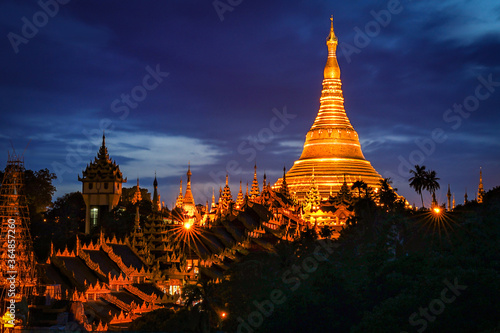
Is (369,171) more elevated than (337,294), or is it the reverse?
(369,171)

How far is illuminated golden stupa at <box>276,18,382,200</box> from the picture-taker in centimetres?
10994

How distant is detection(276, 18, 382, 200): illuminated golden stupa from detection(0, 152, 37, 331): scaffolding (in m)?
69.1

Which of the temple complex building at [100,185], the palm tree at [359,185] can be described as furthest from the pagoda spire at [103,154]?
the palm tree at [359,185]

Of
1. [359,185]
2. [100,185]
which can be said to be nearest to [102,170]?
[100,185]

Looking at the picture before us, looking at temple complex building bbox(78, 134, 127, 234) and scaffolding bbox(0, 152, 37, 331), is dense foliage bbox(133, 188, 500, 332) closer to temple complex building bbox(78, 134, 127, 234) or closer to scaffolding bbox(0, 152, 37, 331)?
scaffolding bbox(0, 152, 37, 331)

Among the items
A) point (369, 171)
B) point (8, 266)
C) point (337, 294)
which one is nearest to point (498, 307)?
point (337, 294)

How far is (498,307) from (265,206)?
5889cm

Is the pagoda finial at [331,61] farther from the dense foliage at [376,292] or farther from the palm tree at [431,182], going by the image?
the dense foliage at [376,292]

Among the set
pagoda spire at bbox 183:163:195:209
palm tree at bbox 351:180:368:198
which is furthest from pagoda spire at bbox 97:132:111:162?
pagoda spire at bbox 183:163:195:209

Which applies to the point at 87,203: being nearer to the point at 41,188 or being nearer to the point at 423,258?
the point at 41,188

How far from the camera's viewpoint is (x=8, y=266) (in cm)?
3975

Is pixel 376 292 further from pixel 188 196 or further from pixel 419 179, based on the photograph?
pixel 188 196

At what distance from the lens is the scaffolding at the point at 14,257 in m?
38.1

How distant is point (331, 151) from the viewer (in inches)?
4414
